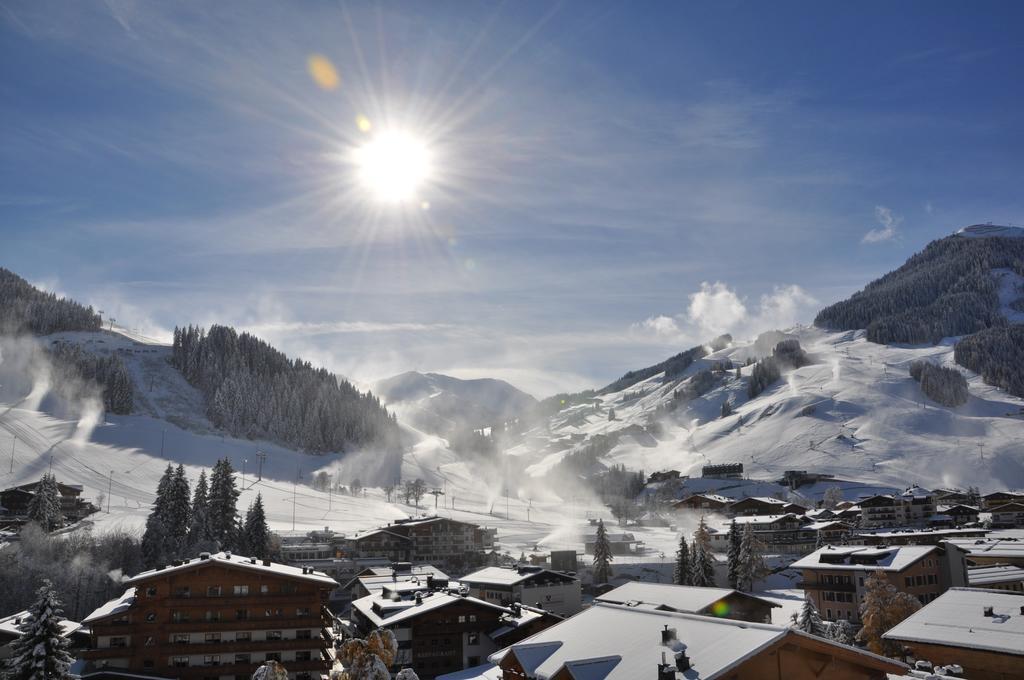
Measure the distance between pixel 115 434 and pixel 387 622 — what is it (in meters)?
148

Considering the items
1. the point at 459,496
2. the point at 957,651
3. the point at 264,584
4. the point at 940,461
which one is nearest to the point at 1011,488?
the point at 940,461

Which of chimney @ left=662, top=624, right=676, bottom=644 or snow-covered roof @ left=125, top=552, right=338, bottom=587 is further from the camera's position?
snow-covered roof @ left=125, top=552, right=338, bottom=587

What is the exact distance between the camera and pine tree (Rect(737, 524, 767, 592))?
3280 inches

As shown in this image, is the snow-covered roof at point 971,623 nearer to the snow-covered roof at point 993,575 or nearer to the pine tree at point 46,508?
the snow-covered roof at point 993,575

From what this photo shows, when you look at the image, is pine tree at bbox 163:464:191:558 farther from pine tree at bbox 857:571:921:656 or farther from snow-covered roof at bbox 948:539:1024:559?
snow-covered roof at bbox 948:539:1024:559

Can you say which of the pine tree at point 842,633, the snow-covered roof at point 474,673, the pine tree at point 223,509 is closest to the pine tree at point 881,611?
the pine tree at point 842,633

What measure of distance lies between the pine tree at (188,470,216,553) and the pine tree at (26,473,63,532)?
644 inches

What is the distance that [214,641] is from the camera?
46.6 meters

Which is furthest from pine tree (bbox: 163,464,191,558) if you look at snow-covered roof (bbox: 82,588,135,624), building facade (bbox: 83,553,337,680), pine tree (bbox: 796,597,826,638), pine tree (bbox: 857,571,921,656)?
pine tree (bbox: 857,571,921,656)

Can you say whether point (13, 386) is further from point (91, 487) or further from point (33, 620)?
point (33, 620)

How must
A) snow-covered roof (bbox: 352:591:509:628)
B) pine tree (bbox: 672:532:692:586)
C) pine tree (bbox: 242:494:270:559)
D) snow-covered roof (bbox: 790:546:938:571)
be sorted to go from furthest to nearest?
1. pine tree (bbox: 242:494:270:559)
2. pine tree (bbox: 672:532:692:586)
3. snow-covered roof (bbox: 790:546:938:571)
4. snow-covered roof (bbox: 352:591:509:628)

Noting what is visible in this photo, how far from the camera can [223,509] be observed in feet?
300

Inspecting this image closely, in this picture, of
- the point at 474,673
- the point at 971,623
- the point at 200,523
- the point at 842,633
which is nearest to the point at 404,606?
the point at 474,673

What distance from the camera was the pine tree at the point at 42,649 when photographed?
102ft
